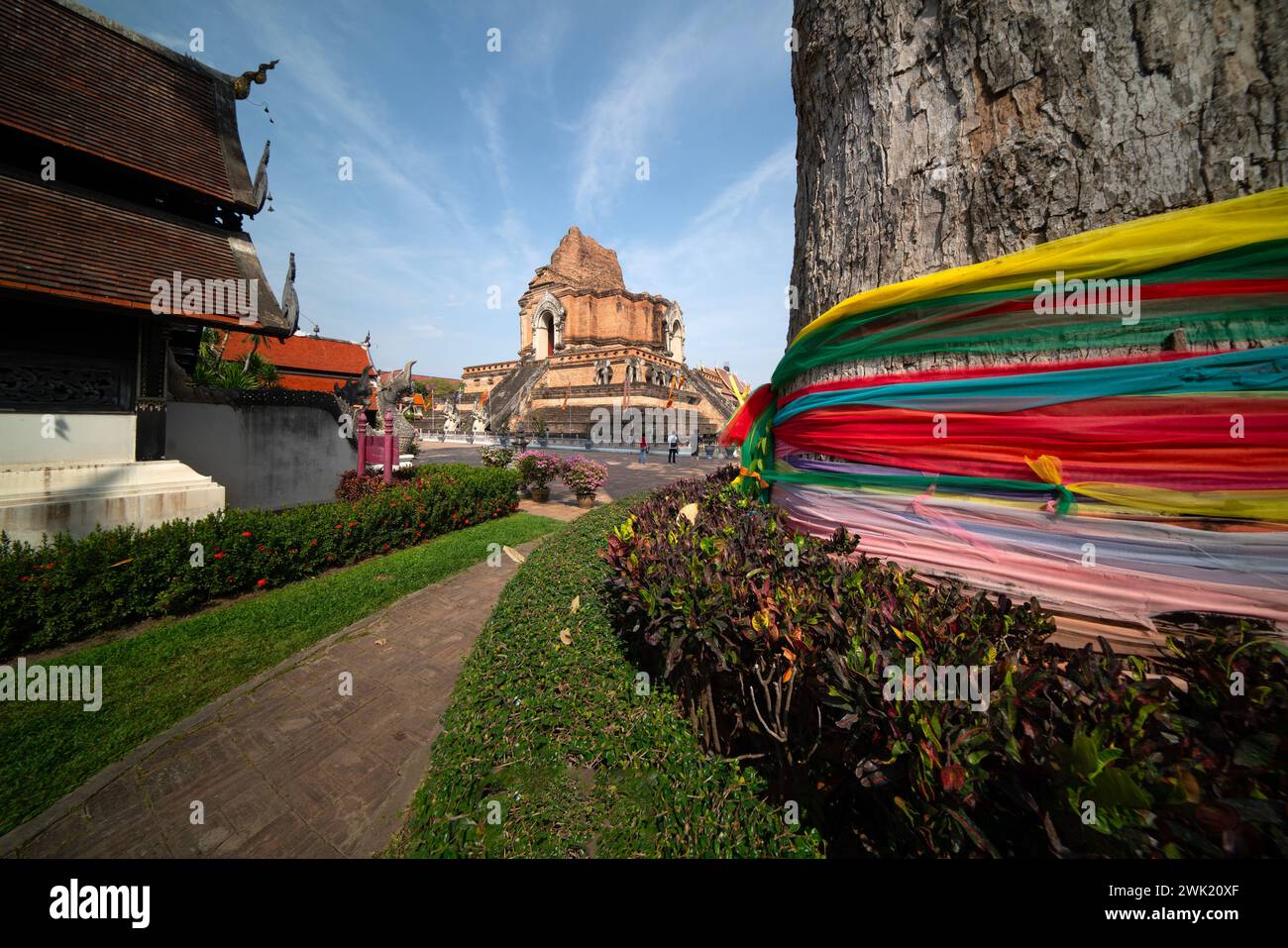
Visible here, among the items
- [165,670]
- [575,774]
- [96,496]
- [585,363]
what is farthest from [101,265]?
[585,363]

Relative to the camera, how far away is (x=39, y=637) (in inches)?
156

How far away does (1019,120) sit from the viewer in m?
1.68

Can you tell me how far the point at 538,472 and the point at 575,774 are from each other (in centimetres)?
1063

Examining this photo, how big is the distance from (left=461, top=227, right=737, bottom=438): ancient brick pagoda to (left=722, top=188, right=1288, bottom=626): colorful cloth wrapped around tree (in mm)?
27280

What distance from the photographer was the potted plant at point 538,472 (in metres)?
12.3

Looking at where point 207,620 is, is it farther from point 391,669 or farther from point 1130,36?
point 1130,36

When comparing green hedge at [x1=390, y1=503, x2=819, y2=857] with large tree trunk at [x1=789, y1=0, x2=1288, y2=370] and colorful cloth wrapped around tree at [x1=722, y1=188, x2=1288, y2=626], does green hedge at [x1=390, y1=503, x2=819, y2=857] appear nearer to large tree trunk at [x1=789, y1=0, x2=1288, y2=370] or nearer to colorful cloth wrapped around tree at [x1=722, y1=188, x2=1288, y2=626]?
colorful cloth wrapped around tree at [x1=722, y1=188, x2=1288, y2=626]

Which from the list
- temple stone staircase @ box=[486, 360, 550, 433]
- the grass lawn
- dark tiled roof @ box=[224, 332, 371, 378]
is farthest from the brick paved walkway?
temple stone staircase @ box=[486, 360, 550, 433]

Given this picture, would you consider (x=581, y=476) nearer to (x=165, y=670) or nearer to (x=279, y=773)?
(x=165, y=670)

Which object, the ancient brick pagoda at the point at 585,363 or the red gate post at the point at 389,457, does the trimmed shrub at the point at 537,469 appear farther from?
the ancient brick pagoda at the point at 585,363

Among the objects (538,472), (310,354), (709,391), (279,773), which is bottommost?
(279,773)

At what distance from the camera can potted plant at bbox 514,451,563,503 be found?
40.3ft

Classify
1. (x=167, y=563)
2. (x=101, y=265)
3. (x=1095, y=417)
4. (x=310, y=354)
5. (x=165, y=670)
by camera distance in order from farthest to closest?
1. (x=310, y=354)
2. (x=101, y=265)
3. (x=167, y=563)
4. (x=165, y=670)
5. (x=1095, y=417)

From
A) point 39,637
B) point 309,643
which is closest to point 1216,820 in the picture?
point 309,643
